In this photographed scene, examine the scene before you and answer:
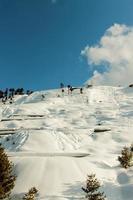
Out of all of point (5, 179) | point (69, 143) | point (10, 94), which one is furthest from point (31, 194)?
point (10, 94)

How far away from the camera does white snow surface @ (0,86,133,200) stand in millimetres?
27109

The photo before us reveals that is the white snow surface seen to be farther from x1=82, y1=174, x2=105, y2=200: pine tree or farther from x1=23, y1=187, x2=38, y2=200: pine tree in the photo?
x1=82, y1=174, x2=105, y2=200: pine tree

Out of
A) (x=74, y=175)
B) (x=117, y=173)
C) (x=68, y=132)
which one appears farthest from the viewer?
(x=68, y=132)

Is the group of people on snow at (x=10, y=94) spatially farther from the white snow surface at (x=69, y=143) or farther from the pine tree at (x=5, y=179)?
the pine tree at (x=5, y=179)

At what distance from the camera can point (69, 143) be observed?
1713 inches

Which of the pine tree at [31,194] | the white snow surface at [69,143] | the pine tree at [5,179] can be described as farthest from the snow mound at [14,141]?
the pine tree at [31,194]

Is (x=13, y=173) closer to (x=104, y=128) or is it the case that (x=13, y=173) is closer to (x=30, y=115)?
(x=104, y=128)

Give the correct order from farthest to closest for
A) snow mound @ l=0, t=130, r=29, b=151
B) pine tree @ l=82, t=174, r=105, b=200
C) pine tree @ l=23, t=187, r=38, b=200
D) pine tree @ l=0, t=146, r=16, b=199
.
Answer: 1. snow mound @ l=0, t=130, r=29, b=151
2. pine tree @ l=0, t=146, r=16, b=199
3. pine tree @ l=82, t=174, r=105, b=200
4. pine tree @ l=23, t=187, r=38, b=200

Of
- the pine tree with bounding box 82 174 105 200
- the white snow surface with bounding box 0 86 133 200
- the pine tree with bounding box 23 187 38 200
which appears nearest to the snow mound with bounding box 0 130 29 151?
the white snow surface with bounding box 0 86 133 200

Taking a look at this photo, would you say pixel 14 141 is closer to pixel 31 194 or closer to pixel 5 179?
pixel 5 179

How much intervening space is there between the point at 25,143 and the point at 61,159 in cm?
1114

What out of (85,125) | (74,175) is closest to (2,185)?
(74,175)

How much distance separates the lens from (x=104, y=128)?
5184 centimetres

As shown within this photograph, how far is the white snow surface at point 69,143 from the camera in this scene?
27109mm
